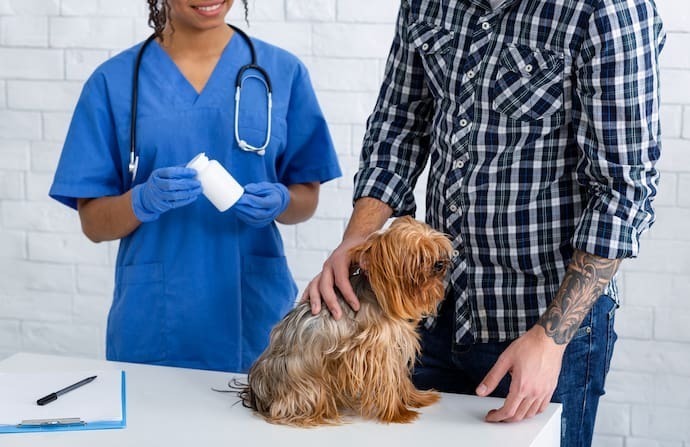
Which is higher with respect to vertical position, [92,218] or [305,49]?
[305,49]

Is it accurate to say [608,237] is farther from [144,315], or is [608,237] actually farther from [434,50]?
[144,315]

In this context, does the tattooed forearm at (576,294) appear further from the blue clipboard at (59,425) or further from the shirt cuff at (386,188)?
the blue clipboard at (59,425)

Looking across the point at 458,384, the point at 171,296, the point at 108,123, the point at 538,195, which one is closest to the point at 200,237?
the point at 171,296

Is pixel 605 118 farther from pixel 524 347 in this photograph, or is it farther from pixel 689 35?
pixel 689 35

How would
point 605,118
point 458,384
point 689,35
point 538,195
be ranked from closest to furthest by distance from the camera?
point 605,118, point 538,195, point 458,384, point 689,35

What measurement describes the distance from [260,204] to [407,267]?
60 cm

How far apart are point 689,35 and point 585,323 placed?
1.14 m

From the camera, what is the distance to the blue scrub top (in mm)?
1909

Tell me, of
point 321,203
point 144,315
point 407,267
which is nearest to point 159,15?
point 144,315

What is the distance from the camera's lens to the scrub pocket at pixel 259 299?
196 centimetres

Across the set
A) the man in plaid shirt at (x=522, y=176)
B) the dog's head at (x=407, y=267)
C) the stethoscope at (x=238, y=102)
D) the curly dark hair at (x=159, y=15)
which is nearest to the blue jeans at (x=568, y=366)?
the man in plaid shirt at (x=522, y=176)

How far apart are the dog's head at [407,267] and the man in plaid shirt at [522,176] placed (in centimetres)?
6

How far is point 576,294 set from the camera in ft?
4.44

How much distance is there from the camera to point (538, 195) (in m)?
1.45
